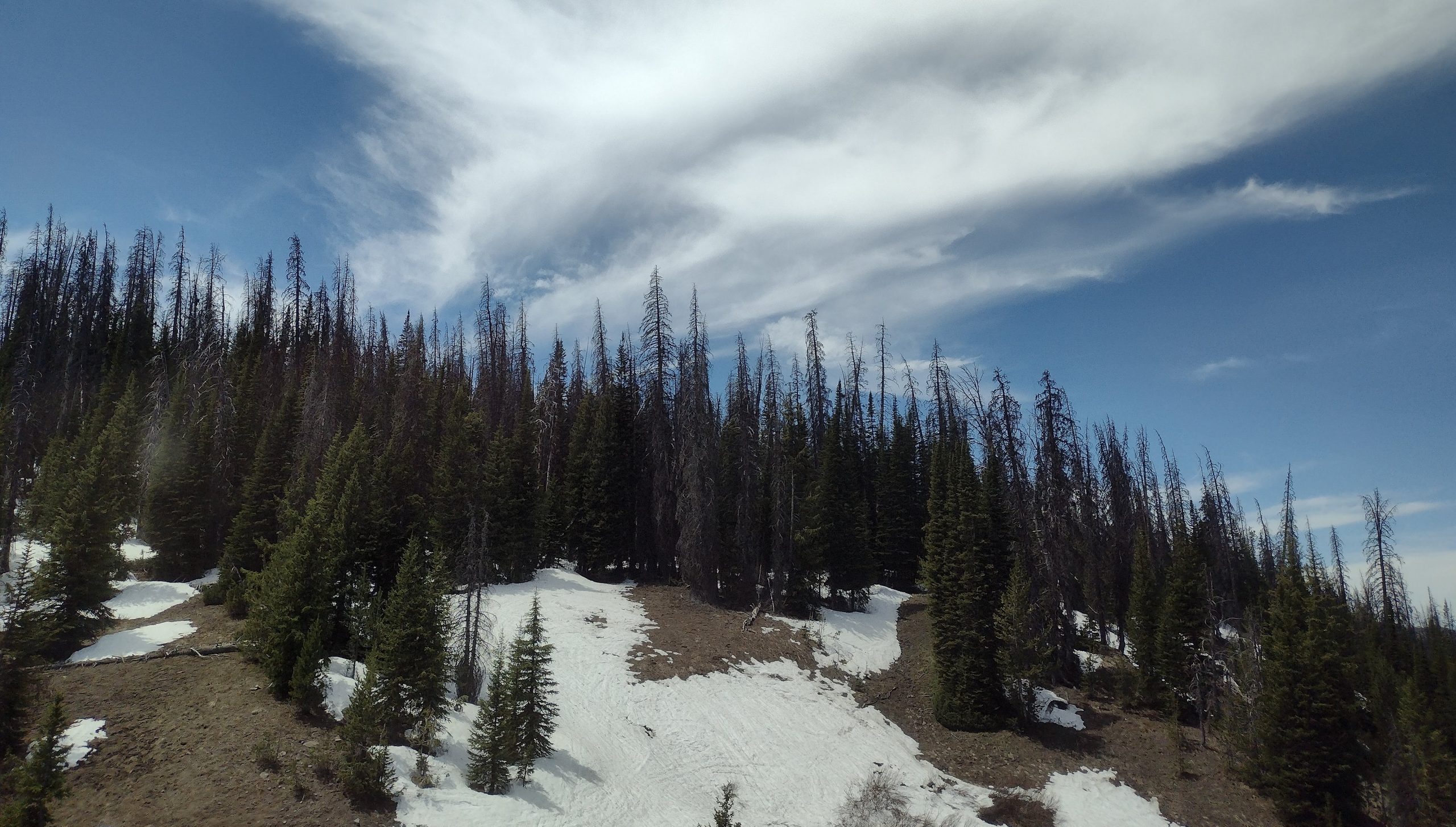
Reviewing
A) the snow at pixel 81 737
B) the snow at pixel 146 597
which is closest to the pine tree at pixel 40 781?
the snow at pixel 81 737

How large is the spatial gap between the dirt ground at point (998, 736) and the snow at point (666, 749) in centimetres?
98

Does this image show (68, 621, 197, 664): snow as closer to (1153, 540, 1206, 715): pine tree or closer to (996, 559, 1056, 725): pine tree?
(996, 559, 1056, 725): pine tree

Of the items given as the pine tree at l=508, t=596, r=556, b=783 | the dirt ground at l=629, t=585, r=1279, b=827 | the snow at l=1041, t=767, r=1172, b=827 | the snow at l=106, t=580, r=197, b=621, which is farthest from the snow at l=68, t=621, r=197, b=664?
the snow at l=1041, t=767, r=1172, b=827

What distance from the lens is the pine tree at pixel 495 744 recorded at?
17.2 meters

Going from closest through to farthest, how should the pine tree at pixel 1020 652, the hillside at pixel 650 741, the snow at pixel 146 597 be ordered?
the hillside at pixel 650 741 < the snow at pixel 146 597 < the pine tree at pixel 1020 652

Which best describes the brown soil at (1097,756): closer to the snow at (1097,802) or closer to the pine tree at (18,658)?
→ the snow at (1097,802)

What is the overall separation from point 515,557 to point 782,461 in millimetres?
16514

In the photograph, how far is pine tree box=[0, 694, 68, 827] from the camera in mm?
10891

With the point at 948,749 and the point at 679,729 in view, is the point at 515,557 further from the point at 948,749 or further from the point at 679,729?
the point at 948,749

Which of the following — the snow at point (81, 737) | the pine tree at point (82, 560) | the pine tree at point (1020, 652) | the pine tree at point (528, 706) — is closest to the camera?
the snow at point (81, 737)

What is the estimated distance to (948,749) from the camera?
26625 mm

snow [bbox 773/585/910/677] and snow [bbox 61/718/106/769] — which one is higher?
snow [bbox 61/718/106/769]

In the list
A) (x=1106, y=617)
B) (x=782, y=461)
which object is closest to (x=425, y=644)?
(x=782, y=461)

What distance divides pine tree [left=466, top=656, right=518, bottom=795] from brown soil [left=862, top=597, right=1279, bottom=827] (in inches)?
643
